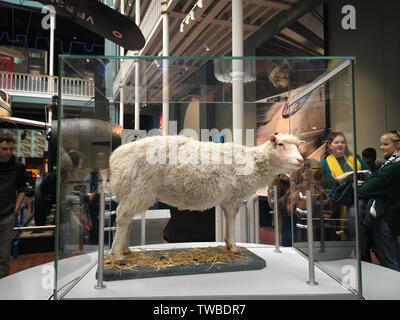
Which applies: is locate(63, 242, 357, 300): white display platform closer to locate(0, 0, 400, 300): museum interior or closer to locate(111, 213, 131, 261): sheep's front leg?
locate(0, 0, 400, 300): museum interior

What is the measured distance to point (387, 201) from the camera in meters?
2.45

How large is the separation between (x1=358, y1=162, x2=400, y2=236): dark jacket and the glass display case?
0.50 m

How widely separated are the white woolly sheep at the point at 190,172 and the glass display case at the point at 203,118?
102mm

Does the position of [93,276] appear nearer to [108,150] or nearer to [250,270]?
[108,150]

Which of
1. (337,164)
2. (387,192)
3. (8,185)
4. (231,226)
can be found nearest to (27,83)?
(8,185)

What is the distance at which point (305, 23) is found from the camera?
4129mm

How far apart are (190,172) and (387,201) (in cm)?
178

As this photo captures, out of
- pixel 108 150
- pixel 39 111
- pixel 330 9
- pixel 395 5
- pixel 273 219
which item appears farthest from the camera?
pixel 39 111

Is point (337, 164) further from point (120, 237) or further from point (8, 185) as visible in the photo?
point (8, 185)

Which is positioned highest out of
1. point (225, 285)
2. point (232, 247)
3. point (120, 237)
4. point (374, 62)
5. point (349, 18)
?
point (349, 18)

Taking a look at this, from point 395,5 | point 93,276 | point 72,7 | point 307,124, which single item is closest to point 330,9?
point 395,5

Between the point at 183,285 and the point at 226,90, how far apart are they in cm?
146

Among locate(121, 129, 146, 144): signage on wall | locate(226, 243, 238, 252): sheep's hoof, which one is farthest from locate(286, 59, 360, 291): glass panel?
locate(121, 129, 146, 144): signage on wall

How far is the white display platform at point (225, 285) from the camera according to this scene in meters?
1.68
